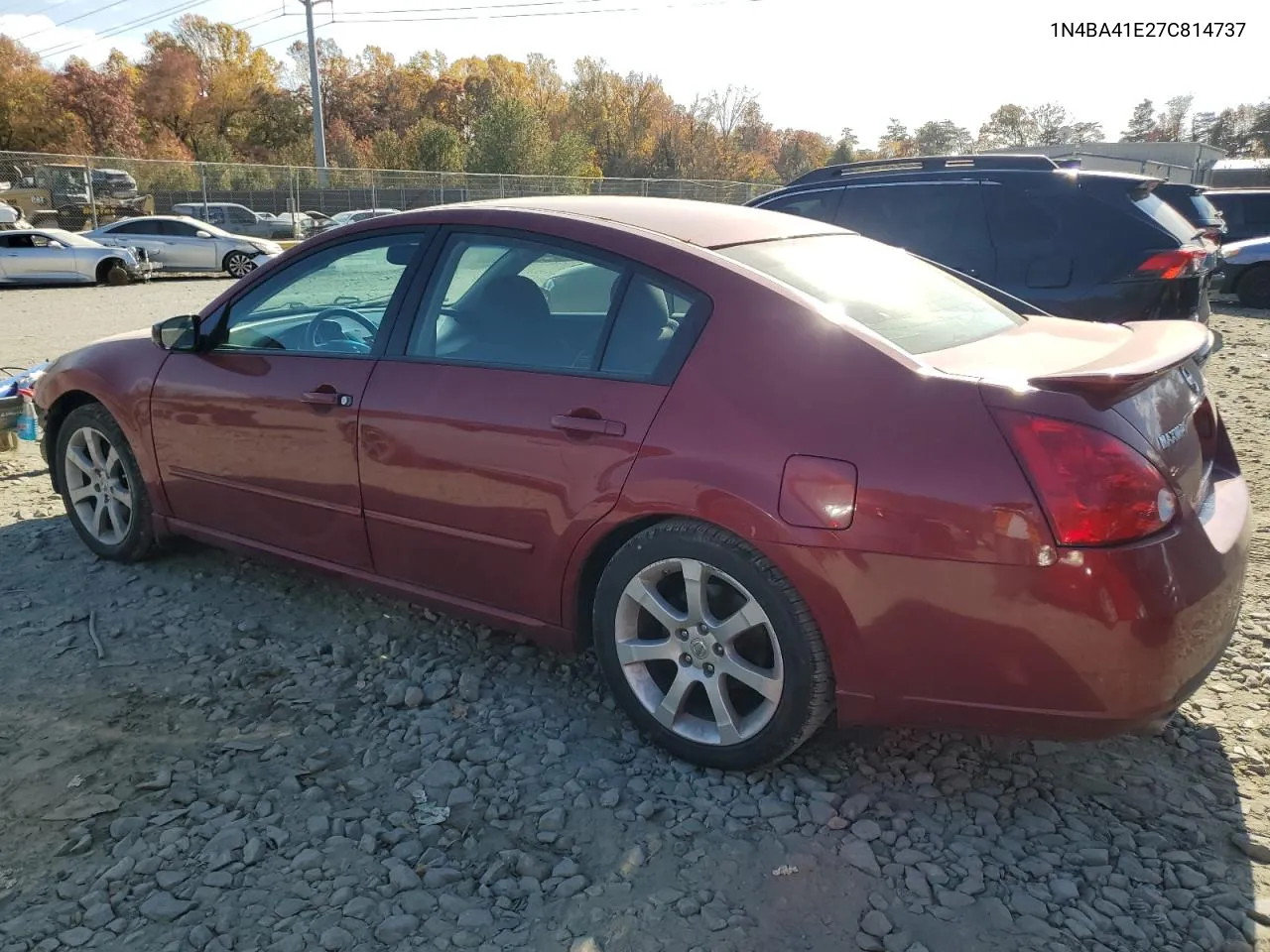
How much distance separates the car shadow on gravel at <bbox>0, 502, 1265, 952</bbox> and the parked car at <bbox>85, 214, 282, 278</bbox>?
2120 centimetres

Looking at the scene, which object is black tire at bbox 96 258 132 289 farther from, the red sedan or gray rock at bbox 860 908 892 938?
gray rock at bbox 860 908 892 938

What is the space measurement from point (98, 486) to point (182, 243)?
20.3 metres

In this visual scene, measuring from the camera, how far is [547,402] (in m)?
2.96

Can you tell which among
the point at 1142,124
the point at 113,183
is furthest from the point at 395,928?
the point at 1142,124

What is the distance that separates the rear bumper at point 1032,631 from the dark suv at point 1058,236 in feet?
13.1

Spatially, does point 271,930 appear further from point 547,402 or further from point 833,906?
point 547,402

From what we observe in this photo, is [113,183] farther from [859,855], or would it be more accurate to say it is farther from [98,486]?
[859,855]

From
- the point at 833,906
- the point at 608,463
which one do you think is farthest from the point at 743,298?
the point at 833,906

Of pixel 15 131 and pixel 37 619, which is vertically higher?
pixel 15 131

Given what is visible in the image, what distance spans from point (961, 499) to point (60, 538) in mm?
4306

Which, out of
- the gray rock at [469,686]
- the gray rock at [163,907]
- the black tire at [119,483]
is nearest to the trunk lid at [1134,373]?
the gray rock at [469,686]

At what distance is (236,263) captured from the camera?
75.6ft

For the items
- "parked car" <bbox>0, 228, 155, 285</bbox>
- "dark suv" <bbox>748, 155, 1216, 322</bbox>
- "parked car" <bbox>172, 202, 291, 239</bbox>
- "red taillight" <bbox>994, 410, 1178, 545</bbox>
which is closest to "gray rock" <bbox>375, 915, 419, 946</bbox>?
"red taillight" <bbox>994, 410, 1178, 545</bbox>

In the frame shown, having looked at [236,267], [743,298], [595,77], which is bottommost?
[236,267]
